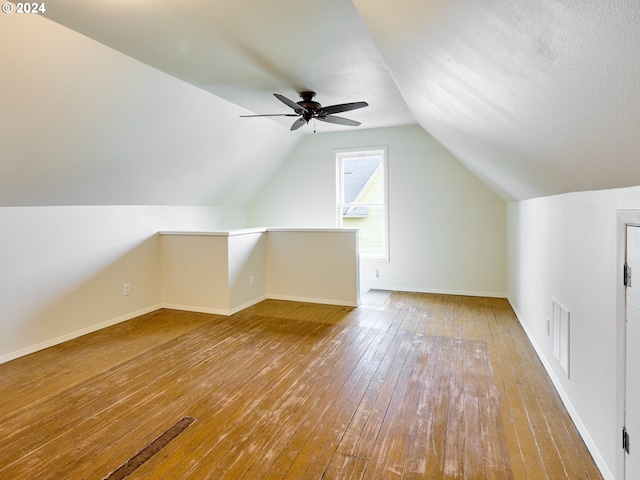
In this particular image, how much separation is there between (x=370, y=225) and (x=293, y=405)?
13.6ft

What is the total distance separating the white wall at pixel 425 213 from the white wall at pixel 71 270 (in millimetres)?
2742

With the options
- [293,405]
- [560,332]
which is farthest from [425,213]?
[293,405]

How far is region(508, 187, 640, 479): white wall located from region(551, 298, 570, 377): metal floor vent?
7 cm

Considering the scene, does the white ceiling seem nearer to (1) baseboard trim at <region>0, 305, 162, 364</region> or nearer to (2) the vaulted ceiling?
(2) the vaulted ceiling

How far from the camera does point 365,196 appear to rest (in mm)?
6246

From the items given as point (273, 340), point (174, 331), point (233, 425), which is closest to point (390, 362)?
point (273, 340)

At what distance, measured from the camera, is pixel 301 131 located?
20.2 ft

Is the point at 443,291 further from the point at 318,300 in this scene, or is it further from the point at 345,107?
the point at 345,107

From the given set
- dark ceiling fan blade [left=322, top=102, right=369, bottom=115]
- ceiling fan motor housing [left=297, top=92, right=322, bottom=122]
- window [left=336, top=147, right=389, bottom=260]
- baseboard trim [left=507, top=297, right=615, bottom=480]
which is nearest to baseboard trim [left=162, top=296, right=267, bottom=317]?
window [left=336, top=147, right=389, bottom=260]

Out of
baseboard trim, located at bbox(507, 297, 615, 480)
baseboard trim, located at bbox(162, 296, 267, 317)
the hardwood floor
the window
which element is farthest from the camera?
the window

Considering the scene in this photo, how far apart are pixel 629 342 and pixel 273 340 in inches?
114

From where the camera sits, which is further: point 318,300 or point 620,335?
point 318,300

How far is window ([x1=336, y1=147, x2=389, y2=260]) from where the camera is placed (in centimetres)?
609

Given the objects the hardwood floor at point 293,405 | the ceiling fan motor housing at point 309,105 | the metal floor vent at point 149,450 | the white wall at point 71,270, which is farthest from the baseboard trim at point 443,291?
the metal floor vent at point 149,450
